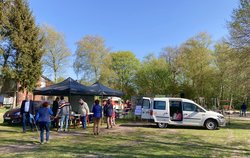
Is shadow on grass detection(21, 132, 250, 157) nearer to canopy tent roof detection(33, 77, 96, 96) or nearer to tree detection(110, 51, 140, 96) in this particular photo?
canopy tent roof detection(33, 77, 96, 96)

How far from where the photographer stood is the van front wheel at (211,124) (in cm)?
1551

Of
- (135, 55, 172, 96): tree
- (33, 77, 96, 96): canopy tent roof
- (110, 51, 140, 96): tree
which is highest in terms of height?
(110, 51, 140, 96): tree

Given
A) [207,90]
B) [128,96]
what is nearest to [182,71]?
[207,90]

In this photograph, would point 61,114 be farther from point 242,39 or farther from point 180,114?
point 242,39

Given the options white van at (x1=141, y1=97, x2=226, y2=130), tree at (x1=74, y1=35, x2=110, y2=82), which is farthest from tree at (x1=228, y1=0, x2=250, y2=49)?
tree at (x1=74, y1=35, x2=110, y2=82)

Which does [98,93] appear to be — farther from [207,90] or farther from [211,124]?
[207,90]

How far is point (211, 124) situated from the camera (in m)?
15.5

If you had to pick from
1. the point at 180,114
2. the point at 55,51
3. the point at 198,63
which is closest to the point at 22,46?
the point at 55,51

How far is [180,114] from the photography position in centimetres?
1580

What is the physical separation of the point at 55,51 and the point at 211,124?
30.2 m

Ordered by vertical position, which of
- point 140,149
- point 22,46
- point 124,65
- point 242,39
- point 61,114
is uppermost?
point 124,65

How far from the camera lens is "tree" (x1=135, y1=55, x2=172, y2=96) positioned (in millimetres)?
36000

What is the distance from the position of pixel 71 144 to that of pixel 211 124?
9341 millimetres

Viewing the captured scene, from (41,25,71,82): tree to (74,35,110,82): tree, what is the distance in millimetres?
2588
